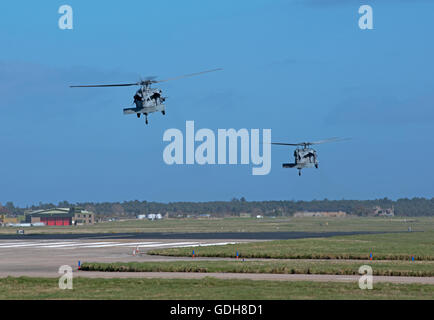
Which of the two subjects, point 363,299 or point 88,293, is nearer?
point 363,299

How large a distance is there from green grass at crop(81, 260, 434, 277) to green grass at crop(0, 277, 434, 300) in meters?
6.85

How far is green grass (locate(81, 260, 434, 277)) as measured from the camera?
46219 mm

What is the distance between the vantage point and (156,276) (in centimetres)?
4447

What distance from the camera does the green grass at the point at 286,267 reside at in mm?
46219

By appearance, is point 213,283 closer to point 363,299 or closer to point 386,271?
point 363,299

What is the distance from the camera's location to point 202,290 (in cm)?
3712

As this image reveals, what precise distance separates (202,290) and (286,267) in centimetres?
1307

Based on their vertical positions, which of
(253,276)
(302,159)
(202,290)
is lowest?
(253,276)

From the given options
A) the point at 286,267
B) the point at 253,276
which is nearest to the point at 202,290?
the point at 253,276

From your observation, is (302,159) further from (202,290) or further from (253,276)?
(202,290)

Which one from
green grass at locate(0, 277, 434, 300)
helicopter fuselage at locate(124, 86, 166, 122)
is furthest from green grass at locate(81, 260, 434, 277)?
helicopter fuselage at locate(124, 86, 166, 122)

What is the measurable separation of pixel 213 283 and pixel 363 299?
994 cm

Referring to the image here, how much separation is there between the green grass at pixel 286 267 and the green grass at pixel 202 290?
6.85m
